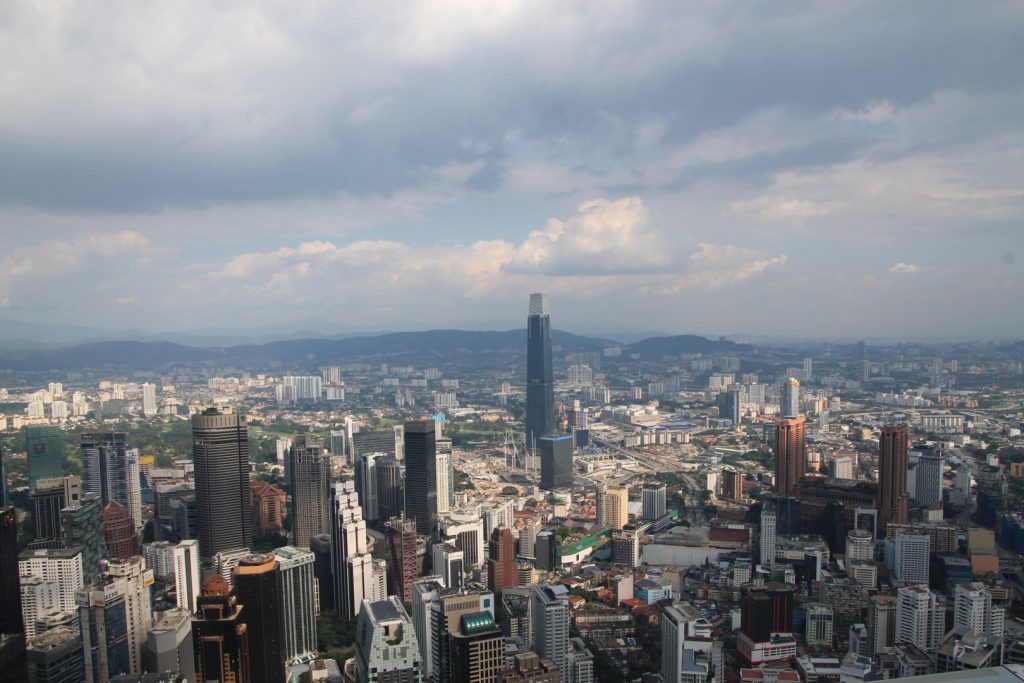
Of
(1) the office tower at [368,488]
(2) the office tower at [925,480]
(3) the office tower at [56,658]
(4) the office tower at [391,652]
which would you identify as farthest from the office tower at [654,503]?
(3) the office tower at [56,658]

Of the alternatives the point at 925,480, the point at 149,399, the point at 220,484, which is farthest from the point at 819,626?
the point at 149,399

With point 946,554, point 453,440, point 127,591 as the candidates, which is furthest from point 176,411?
point 946,554

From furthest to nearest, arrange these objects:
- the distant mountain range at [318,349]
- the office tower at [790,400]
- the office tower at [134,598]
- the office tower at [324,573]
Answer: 1. the office tower at [790,400]
2. the distant mountain range at [318,349]
3. the office tower at [324,573]
4. the office tower at [134,598]

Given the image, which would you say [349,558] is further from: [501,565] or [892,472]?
→ [892,472]

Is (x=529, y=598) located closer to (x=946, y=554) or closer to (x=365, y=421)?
(x=946, y=554)

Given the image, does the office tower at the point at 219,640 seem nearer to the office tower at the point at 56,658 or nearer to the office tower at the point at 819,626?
the office tower at the point at 56,658

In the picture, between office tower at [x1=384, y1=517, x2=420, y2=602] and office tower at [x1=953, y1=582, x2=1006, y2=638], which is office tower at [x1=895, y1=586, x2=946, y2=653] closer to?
office tower at [x1=953, y1=582, x2=1006, y2=638]
